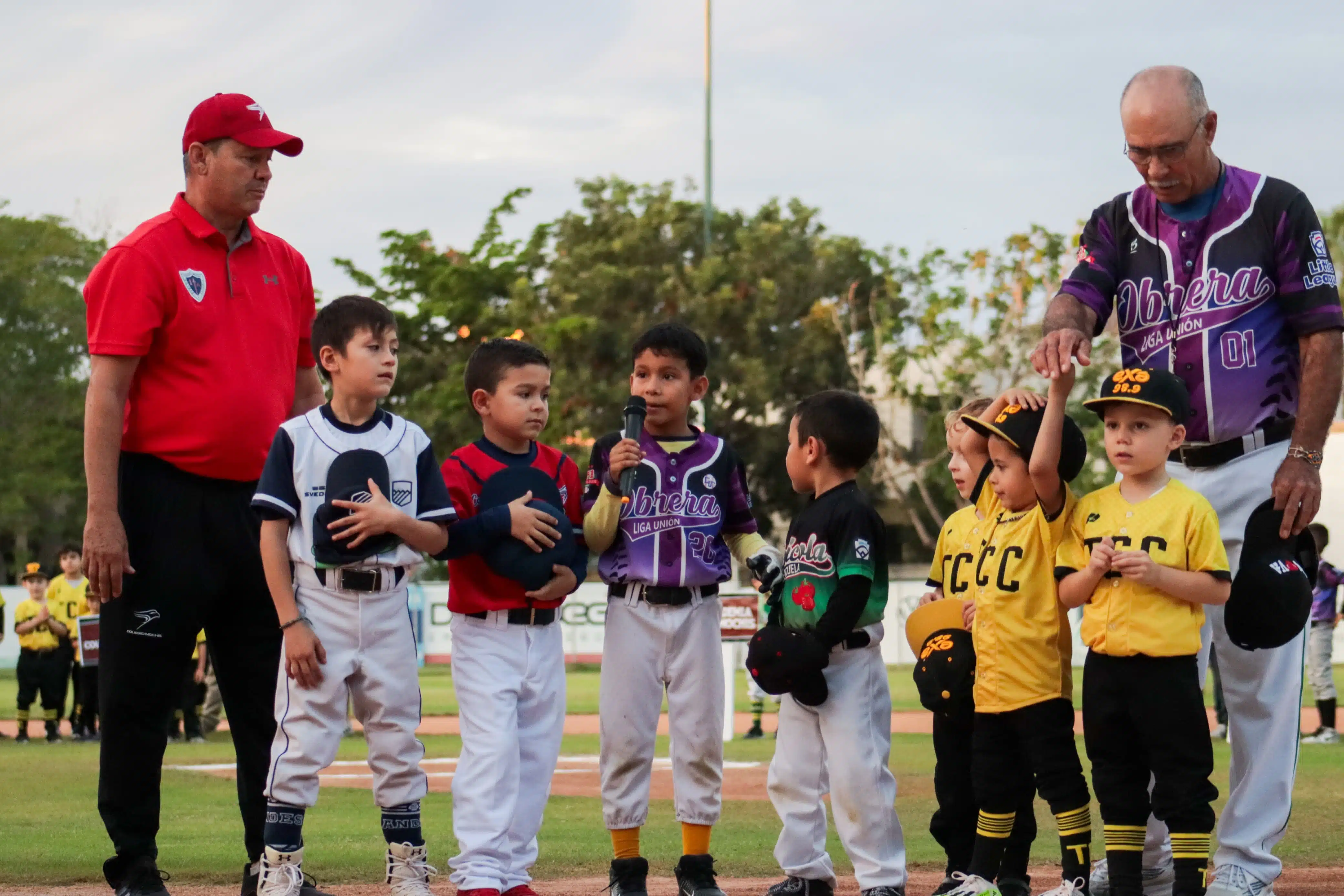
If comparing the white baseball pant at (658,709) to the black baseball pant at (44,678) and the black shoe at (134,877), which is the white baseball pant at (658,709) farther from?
the black baseball pant at (44,678)

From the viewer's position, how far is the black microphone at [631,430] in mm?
5398

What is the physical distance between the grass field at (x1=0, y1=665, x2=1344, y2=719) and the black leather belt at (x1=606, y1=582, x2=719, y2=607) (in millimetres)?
12101

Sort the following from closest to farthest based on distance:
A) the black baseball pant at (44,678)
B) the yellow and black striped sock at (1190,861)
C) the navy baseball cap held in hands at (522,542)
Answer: the yellow and black striped sock at (1190,861) → the navy baseball cap held in hands at (522,542) → the black baseball pant at (44,678)

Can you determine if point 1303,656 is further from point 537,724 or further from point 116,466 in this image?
point 116,466

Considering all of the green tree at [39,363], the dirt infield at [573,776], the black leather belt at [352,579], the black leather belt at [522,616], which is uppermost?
the green tree at [39,363]

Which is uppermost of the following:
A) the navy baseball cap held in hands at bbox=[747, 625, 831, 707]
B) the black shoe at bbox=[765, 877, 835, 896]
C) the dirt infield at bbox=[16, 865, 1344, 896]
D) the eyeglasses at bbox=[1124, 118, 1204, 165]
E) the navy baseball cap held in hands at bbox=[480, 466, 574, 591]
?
the eyeglasses at bbox=[1124, 118, 1204, 165]

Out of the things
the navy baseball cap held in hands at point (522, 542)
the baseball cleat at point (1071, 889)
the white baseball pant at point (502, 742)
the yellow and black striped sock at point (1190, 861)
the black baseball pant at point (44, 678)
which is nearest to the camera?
the yellow and black striped sock at point (1190, 861)

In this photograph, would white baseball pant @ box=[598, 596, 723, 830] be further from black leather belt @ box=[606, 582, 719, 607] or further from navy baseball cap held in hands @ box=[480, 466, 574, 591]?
navy baseball cap held in hands @ box=[480, 466, 574, 591]

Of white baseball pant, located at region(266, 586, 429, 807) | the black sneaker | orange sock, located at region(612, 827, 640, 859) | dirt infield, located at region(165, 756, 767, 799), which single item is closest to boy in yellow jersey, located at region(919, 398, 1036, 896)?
orange sock, located at region(612, 827, 640, 859)

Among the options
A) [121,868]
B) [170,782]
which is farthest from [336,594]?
[170,782]

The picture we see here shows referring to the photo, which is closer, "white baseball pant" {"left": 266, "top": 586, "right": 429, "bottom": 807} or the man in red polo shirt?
"white baseball pant" {"left": 266, "top": 586, "right": 429, "bottom": 807}

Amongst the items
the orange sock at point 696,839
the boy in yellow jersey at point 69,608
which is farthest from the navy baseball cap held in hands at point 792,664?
the boy in yellow jersey at point 69,608

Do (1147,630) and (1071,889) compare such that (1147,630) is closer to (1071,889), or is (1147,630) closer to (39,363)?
(1071,889)

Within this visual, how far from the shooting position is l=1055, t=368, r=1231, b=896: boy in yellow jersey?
474cm
